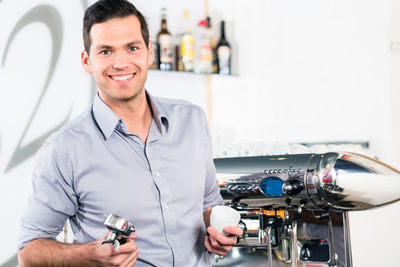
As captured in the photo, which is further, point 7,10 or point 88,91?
point 88,91

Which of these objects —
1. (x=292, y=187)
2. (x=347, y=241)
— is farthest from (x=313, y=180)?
(x=347, y=241)

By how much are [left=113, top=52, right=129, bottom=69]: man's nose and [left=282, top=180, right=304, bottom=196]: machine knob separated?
0.55 metres

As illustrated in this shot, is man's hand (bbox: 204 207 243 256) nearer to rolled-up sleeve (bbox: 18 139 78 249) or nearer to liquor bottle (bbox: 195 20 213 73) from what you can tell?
rolled-up sleeve (bbox: 18 139 78 249)

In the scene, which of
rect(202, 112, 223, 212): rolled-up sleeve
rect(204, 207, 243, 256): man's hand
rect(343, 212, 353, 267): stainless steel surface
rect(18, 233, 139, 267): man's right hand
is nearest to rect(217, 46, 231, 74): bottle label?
rect(202, 112, 223, 212): rolled-up sleeve

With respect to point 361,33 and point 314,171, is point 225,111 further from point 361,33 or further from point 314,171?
point 314,171

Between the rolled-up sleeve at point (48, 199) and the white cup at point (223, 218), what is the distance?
349 millimetres

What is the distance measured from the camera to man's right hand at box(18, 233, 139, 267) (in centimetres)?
94

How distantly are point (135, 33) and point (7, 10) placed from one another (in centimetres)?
100

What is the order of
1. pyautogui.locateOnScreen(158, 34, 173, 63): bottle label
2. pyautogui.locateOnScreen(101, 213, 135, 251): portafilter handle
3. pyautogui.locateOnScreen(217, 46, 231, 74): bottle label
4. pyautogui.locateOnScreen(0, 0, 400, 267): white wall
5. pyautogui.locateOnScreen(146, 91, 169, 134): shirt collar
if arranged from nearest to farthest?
pyautogui.locateOnScreen(101, 213, 135, 251): portafilter handle
pyautogui.locateOnScreen(146, 91, 169, 134): shirt collar
pyautogui.locateOnScreen(0, 0, 400, 267): white wall
pyautogui.locateOnScreen(158, 34, 173, 63): bottle label
pyautogui.locateOnScreen(217, 46, 231, 74): bottle label

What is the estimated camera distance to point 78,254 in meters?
1.01

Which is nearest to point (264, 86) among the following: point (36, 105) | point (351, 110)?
point (351, 110)

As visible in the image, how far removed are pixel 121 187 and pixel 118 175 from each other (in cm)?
3

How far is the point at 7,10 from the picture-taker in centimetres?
191

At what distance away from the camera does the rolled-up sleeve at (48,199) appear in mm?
1073
